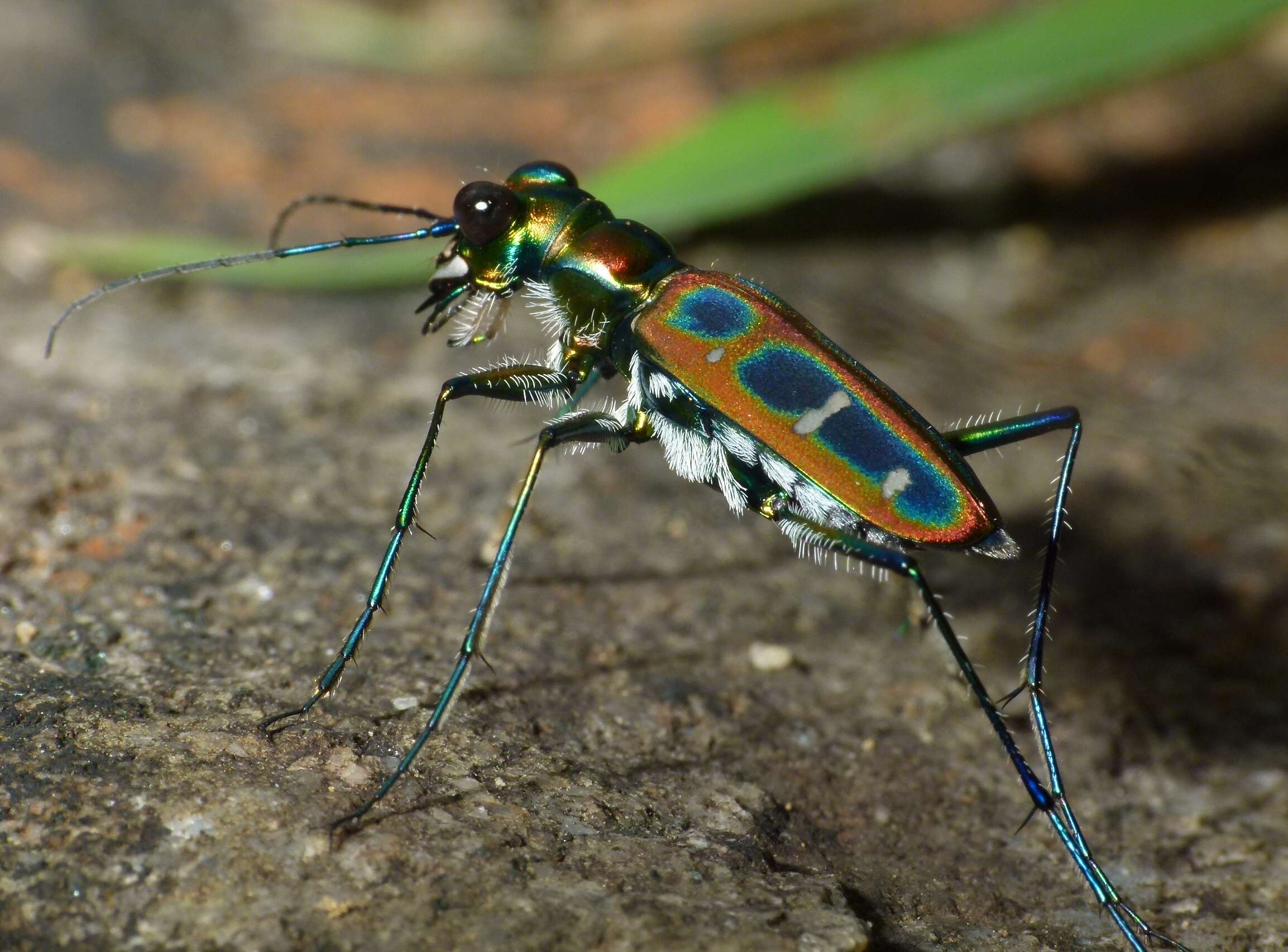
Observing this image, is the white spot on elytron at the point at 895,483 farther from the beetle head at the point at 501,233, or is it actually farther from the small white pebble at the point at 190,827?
the small white pebble at the point at 190,827

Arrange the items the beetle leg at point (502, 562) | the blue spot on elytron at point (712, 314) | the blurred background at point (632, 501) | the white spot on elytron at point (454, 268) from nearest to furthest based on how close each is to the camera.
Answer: the blurred background at point (632, 501), the beetle leg at point (502, 562), the blue spot on elytron at point (712, 314), the white spot on elytron at point (454, 268)

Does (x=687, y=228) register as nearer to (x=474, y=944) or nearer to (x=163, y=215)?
(x=163, y=215)

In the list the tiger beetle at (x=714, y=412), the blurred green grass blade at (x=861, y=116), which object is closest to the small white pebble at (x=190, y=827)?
the tiger beetle at (x=714, y=412)

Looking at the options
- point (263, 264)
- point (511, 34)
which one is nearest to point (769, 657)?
point (263, 264)

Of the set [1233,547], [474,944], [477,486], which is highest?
[1233,547]

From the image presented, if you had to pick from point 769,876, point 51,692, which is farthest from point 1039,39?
point 51,692
